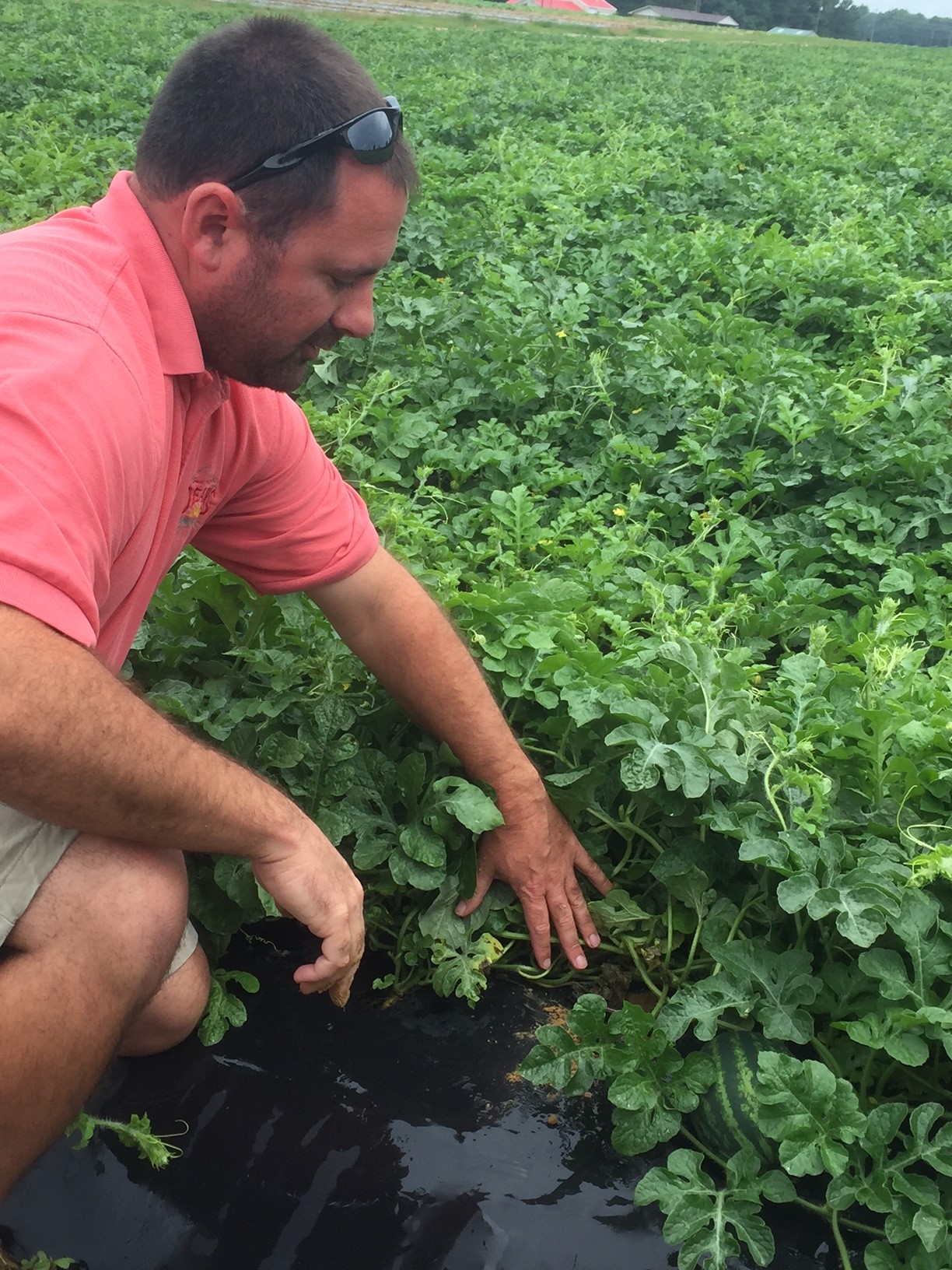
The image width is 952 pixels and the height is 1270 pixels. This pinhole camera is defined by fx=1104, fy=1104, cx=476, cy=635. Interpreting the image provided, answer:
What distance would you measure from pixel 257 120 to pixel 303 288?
286mm

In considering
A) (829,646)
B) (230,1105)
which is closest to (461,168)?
(829,646)

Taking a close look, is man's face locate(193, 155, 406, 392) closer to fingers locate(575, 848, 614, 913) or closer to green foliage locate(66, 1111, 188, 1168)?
fingers locate(575, 848, 614, 913)

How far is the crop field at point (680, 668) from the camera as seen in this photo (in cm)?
210

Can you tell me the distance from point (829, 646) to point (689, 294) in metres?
3.20

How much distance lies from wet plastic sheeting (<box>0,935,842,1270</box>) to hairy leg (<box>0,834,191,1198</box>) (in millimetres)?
306

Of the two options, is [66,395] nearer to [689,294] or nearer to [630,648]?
[630,648]

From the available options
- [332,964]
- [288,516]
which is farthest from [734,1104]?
[288,516]

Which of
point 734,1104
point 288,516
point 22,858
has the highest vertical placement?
→ point 288,516

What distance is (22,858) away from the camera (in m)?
Answer: 1.89

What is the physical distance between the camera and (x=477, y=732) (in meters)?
2.53

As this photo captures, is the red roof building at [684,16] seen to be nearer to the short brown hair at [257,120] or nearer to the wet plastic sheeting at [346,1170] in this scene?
the short brown hair at [257,120]

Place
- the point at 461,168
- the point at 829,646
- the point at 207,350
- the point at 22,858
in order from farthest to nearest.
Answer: the point at 461,168
the point at 829,646
the point at 207,350
the point at 22,858

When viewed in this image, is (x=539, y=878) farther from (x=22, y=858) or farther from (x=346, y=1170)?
(x=22, y=858)

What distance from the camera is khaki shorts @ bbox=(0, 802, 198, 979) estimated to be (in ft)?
6.12
